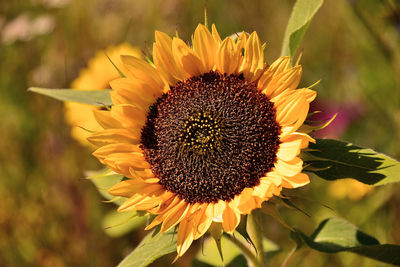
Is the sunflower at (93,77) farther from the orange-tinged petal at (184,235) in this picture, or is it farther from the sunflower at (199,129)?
the orange-tinged petal at (184,235)

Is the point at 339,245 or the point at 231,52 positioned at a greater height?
the point at 231,52

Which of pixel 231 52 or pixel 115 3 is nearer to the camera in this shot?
pixel 231 52

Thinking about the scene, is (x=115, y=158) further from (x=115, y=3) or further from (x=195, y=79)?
(x=115, y=3)

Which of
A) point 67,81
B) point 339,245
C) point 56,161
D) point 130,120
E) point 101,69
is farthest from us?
point 101,69

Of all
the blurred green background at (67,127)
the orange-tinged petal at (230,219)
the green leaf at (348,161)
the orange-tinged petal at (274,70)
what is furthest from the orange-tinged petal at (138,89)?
the blurred green background at (67,127)

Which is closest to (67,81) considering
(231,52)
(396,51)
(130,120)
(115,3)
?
(115,3)

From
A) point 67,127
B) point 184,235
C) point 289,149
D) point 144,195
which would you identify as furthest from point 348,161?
point 67,127
